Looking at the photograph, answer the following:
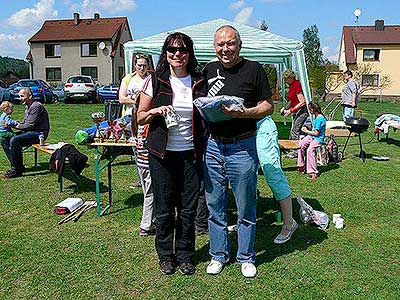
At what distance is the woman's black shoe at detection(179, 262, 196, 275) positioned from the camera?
3.54 metres

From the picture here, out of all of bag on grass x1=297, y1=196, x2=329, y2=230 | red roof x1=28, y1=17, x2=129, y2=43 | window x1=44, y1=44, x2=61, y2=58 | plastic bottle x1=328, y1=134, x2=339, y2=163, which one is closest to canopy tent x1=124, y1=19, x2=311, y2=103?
plastic bottle x1=328, y1=134, x2=339, y2=163

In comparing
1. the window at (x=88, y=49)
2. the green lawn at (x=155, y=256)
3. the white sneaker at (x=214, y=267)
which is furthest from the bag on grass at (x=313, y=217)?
the window at (x=88, y=49)

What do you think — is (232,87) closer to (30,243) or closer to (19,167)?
(30,243)

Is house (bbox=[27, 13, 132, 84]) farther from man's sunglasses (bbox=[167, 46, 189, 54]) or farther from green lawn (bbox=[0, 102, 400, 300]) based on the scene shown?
man's sunglasses (bbox=[167, 46, 189, 54])

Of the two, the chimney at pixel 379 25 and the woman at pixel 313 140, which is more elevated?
the chimney at pixel 379 25

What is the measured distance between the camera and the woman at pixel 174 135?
3281mm

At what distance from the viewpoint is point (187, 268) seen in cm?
356

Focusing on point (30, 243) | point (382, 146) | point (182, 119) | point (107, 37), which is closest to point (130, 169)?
point (30, 243)

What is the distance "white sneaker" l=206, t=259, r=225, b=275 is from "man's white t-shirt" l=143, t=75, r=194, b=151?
914mm

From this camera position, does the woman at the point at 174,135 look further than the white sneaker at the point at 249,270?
No

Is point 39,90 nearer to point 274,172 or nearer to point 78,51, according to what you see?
point 274,172

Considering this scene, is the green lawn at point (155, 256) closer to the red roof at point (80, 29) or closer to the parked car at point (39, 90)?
the parked car at point (39, 90)

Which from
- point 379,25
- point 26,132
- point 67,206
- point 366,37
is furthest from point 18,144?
point 379,25

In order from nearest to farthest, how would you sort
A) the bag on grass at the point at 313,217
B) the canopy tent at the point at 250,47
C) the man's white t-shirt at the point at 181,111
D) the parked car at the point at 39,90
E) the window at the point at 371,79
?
1. the man's white t-shirt at the point at 181,111
2. the bag on grass at the point at 313,217
3. the canopy tent at the point at 250,47
4. the parked car at the point at 39,90
5. the window at the point at 371,79
